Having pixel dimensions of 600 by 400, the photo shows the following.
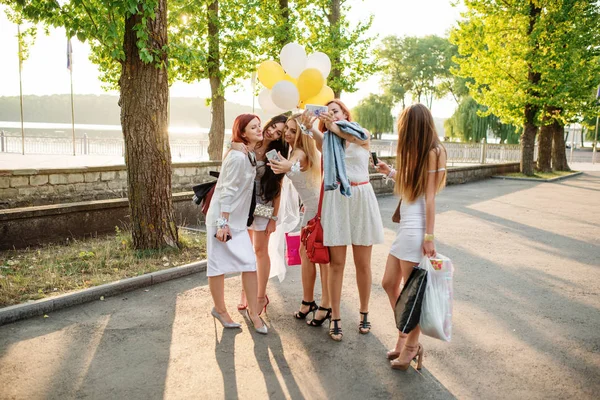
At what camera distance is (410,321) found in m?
3.68

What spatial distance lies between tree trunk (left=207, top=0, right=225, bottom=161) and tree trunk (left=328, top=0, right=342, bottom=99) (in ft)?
14.0

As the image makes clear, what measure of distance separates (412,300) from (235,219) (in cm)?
179

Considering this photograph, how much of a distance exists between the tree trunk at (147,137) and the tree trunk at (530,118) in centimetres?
1930

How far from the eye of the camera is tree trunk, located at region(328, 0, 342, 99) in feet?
60.7

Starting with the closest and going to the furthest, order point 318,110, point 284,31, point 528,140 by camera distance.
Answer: point 318,110 → point 284,31 → point 528,140

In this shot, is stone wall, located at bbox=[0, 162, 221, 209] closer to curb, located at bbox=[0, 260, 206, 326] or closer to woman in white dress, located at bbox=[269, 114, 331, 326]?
curb, located at bbox=[0, 260, 206, 326]

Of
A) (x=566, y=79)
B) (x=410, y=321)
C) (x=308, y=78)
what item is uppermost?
(x=566, y=79)

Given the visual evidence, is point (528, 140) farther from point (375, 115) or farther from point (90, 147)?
point (375, 115)

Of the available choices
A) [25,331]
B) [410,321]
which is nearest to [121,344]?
[25,331]

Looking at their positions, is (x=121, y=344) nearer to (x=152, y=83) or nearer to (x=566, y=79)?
(x=152, y=83)

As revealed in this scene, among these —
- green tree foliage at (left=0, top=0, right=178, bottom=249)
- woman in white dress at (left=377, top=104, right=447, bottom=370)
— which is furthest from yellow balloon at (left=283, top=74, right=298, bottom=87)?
green tree foliage at (left=0, top=0, right=178, bottom=249)

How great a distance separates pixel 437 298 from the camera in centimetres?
362

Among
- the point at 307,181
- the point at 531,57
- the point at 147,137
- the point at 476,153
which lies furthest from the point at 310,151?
the point at 476,153

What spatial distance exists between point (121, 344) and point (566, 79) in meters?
22.7
